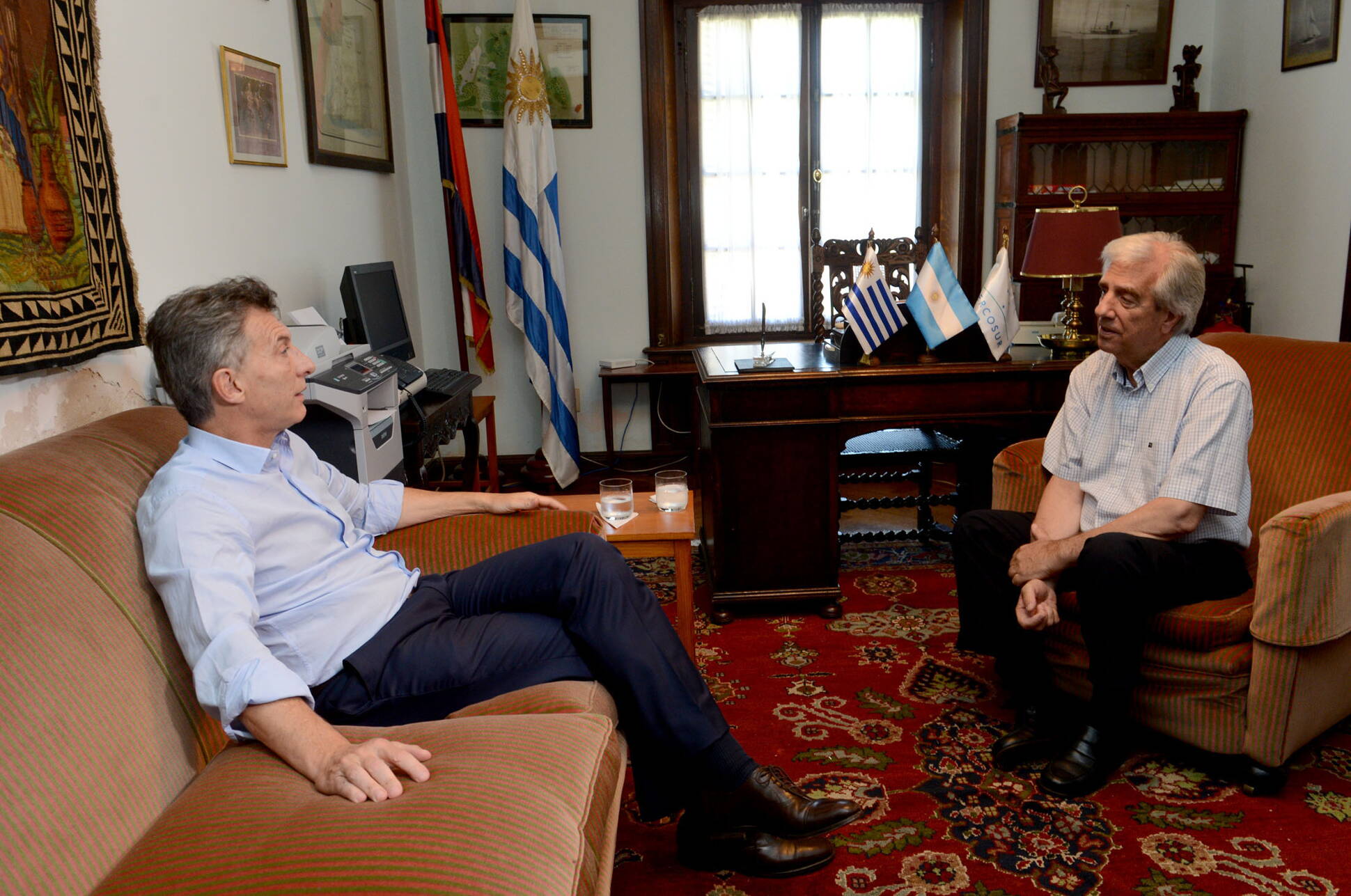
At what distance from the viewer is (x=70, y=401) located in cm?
193

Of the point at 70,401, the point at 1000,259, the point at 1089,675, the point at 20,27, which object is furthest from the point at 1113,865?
the point at 20,27

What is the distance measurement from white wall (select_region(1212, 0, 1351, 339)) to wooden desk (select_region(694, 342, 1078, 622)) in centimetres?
189

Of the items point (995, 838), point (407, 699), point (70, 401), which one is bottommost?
point (995, 838)

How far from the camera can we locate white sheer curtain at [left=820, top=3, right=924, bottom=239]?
4.94 meters

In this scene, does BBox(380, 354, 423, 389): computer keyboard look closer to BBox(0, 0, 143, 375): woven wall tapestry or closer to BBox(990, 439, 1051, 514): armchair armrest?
BBox(0, 0, 143, 375): woven wall tapestry

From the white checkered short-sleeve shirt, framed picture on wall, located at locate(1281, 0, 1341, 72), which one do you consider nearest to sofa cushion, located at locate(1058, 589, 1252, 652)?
the white checkered short-sleeve shirt

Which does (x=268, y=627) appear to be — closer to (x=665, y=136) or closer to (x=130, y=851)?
(x=130, y=851)

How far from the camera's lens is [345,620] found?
168cm

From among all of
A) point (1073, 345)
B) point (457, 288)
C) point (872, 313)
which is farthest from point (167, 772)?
point (457, 288)

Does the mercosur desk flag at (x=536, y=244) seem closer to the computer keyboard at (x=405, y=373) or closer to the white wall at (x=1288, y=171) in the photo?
the computer keyboard at (x=405, y=373)

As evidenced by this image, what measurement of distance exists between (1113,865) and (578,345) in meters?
3.73

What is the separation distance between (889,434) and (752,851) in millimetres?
2172

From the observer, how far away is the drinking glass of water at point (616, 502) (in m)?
2.24

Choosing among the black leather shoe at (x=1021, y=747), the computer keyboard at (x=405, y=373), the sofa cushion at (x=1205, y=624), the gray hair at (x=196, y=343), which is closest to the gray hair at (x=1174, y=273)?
the sofa cushion at (x=1205, y=624)
